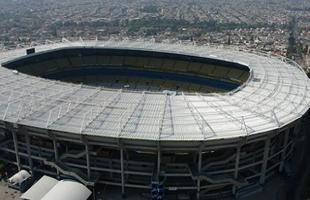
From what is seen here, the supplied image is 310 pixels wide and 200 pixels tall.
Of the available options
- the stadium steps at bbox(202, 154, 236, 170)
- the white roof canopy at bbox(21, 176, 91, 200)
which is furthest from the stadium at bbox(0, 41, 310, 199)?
the white roof canopy at bbox(21, 176, 91, 200)

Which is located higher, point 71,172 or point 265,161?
point 265,161

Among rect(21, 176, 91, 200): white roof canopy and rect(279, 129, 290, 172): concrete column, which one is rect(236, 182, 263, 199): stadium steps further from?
rect(21, 176, 91, 200): white roof canopy

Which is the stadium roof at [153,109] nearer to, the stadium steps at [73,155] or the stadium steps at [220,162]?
the stadium steps at [73,155]

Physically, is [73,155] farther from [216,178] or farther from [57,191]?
[216,178]

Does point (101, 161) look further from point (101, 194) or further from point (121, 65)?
point (121, 65)

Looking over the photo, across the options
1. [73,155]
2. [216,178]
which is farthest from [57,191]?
[216,178]

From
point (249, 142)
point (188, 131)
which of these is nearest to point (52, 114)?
point (188, 131)

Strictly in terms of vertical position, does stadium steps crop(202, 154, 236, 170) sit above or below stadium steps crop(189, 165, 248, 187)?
above

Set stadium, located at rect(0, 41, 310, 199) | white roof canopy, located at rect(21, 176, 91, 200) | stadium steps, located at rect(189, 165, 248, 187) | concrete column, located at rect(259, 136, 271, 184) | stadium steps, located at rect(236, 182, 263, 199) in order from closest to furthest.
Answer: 1. white roof canopy, located at rect(21, 176, 91, 200)
2. stadium, located at rect(0, 41, 310, 199)
3. stadium steps, located at rect(189, 165, 248, 187)
4. concrete column, located at rect(259, 136, 271, 184)
5. stadium steps, located at rect(236, 182, 263, 199)
